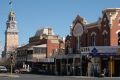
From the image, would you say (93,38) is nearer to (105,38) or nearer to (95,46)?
(105,38)

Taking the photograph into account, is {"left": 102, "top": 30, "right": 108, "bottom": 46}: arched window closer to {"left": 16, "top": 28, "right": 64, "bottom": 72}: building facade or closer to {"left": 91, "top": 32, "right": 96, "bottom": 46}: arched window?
{"left": 91, "top": 32, "right": 96, "bottom": 46}: arched window

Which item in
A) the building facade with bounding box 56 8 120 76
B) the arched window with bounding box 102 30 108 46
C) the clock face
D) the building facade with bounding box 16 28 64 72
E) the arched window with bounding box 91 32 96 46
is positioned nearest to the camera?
the building facade with bounding box 56 8 120 76

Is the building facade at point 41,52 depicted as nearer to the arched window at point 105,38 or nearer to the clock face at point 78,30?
the clock face at point 78,30

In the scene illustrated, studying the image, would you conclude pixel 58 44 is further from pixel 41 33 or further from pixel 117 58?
pixel 117 58

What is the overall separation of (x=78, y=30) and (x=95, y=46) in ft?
41.5

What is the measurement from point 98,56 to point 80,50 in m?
8.29

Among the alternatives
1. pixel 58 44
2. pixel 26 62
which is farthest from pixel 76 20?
pixel 26 62

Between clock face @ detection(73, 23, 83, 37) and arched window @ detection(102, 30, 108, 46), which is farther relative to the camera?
clock face @ detection(73, 23, 83, 37)

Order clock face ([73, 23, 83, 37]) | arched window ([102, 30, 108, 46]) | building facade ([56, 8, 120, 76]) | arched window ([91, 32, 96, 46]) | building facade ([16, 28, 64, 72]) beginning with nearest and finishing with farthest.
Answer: building facade ([56, 8, 120, 76]), arched window ([102, 30, 108, 46]), arched window ([91, 32, 96, 46]), clock face ([73, 23, 83, 37]), building facade ([16, 28, 64, 72])

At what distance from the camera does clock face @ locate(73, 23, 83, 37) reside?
85.0 metres

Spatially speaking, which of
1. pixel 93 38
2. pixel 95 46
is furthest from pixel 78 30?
pixel 95 46

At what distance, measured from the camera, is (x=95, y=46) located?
7412 centimetres

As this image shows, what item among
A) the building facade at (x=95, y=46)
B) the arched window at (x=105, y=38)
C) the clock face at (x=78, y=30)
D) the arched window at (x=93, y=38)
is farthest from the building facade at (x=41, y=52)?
the arched window at (x=105, y=38)

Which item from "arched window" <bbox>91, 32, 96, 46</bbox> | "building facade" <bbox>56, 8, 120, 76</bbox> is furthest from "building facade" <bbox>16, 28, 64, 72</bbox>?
"arched window" <bbox>91, 32, 96, 46</bbox>
